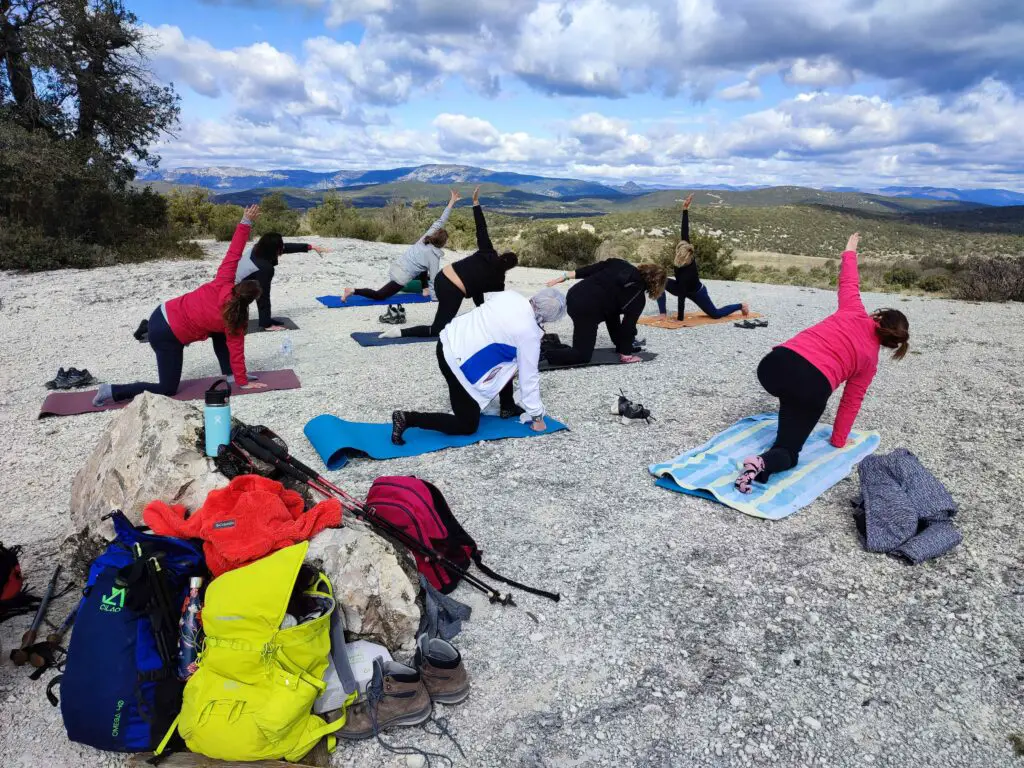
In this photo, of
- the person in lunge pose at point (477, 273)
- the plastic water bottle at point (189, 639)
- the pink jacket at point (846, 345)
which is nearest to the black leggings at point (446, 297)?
the person in lunge pose at point (477, 273)

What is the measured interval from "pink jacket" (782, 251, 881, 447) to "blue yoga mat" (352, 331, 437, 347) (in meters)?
5.63

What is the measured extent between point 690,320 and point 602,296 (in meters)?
3.98

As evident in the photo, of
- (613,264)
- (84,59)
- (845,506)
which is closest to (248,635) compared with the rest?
(845,506)

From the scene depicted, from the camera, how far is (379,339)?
8922mm

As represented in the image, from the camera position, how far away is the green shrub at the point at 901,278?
16205 millimetres

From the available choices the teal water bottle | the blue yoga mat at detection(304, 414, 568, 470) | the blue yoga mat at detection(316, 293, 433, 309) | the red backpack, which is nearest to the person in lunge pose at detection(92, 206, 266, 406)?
the blue yoga mat at detection(304, 414, 568, 470)

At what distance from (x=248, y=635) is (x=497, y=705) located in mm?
1114

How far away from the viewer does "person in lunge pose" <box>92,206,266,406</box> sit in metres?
5.79

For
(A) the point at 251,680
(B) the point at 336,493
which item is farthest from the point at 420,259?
(A) the point at 251,680

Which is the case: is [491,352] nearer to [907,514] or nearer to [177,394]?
[907,514]

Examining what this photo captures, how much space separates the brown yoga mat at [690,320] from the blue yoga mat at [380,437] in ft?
16.9

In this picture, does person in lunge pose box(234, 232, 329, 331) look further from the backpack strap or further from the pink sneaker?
the pink sneaker

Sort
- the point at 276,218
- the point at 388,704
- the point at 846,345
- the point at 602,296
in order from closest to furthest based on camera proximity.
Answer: the point at 388,704 → the point at 846,345 → the point at 602,296 → the point at 276,218

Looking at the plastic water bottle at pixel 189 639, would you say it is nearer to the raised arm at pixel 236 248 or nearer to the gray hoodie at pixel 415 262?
the raised arm at pixel 236 248
